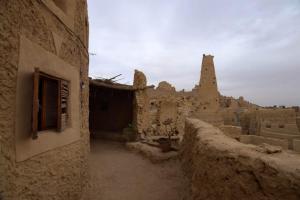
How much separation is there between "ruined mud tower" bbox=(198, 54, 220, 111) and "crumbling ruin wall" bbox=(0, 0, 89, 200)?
48.2 feet

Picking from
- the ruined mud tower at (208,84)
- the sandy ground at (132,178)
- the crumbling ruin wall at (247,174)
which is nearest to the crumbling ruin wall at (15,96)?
the sandy ground at (132,178)

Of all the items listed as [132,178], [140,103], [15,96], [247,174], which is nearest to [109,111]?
[140,103]

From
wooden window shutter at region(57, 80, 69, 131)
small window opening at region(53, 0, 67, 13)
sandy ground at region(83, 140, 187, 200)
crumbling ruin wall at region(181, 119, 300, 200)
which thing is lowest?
sandy ground at region(83, 140, 187, 200)

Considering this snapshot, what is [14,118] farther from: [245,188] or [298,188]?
[298,188]

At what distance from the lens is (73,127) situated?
14.8 feet

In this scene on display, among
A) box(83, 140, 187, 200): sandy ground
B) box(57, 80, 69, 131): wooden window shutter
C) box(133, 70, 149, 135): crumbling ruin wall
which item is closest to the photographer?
box(57, 80, 69, 131): wooden window shutter

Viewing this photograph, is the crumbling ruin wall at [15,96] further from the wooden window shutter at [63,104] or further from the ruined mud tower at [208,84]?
the ruined mud tower at [208,84]

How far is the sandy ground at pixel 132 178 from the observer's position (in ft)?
18.7

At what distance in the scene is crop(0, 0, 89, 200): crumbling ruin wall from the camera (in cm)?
238

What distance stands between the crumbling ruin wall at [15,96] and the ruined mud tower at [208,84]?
578 inches

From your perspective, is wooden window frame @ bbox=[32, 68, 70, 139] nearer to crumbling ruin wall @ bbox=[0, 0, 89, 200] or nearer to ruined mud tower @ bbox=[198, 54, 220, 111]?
crumbling ruin wall @ bbox=[0, 0, 89, 200]

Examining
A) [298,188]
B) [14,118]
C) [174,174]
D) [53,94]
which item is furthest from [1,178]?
[174,174]

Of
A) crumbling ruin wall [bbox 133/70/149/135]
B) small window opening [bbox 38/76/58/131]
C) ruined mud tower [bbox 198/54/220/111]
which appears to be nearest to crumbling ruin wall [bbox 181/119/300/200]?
small window opening [bbox 38/76/58/131]

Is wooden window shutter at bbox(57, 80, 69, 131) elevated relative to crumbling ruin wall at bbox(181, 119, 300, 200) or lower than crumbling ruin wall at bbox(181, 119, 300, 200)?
elevated
